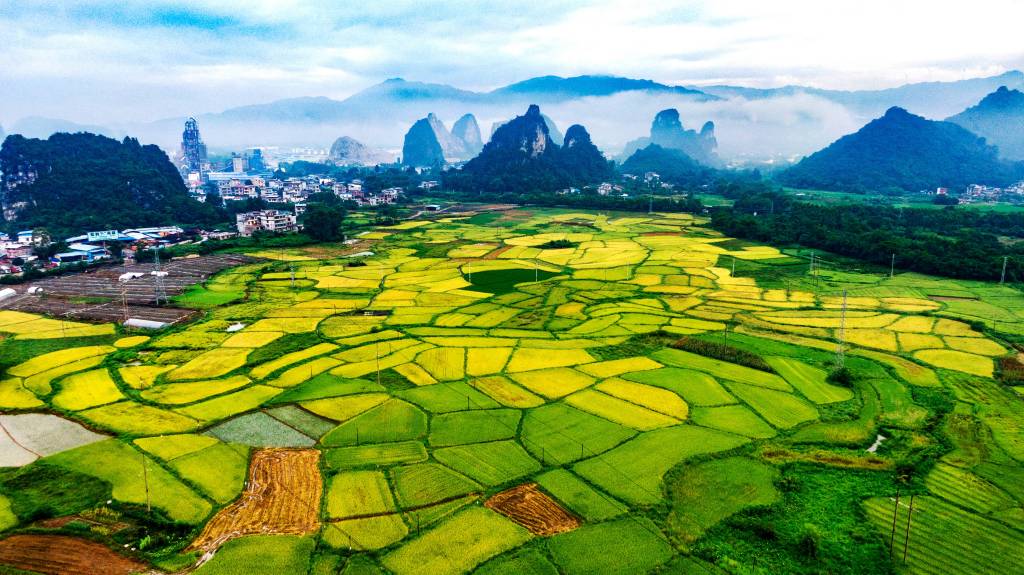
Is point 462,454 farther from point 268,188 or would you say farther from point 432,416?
point 268,188

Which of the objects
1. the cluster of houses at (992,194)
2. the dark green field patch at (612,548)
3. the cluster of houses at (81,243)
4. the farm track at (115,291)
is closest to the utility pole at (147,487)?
the dark green field patch at (612,548)

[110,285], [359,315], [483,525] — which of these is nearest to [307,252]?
[110,285]

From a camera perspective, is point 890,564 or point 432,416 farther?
point 432,416

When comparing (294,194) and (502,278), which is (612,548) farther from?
(294,194)

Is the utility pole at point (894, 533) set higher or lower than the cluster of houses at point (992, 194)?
lower

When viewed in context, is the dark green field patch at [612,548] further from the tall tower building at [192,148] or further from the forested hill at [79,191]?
the tall tower building at [192,148]
